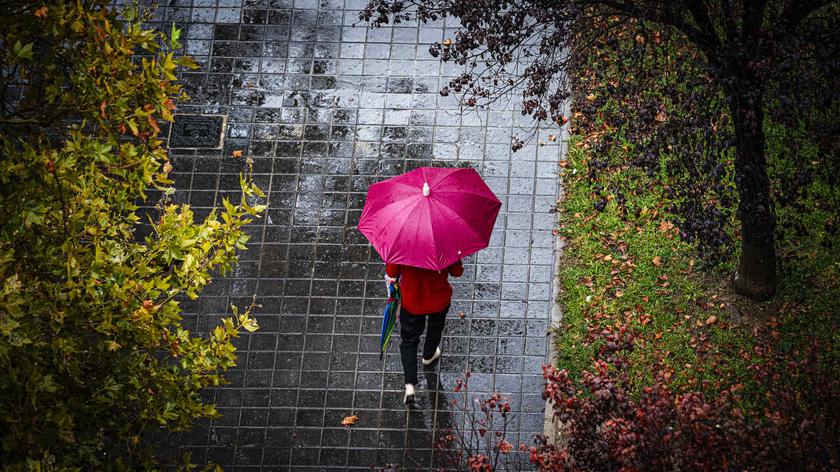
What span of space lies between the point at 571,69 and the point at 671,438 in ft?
10.7

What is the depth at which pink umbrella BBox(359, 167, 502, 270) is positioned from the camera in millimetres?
7152

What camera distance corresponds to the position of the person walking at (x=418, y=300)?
745cm

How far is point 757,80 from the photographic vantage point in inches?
250

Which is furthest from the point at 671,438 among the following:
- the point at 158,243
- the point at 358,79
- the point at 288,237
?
the point at 358,79

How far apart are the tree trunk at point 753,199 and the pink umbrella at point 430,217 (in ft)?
6.92

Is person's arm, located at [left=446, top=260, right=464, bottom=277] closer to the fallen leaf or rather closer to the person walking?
the person walking

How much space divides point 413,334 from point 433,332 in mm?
283

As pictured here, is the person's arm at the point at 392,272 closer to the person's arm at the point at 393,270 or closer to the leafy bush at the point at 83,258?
the person's arm at the point at 393,270

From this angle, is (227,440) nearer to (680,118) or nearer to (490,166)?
(490,166)

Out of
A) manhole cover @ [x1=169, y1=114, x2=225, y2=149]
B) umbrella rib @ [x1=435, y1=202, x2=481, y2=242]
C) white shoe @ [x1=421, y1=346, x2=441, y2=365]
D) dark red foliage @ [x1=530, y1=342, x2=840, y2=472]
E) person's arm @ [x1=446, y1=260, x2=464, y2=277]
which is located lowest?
dark red foliage @ [x1=530, y1=342, x2=840, y2=472]

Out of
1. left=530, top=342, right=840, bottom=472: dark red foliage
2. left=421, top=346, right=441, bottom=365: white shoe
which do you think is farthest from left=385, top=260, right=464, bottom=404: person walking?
left=530, top=342, right=840, bottom=472: dark red foliage

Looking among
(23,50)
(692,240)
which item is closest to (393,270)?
(692,240)

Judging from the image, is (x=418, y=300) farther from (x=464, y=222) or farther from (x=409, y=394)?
(x=409, y=394)

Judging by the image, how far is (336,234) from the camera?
9500 millimetres
